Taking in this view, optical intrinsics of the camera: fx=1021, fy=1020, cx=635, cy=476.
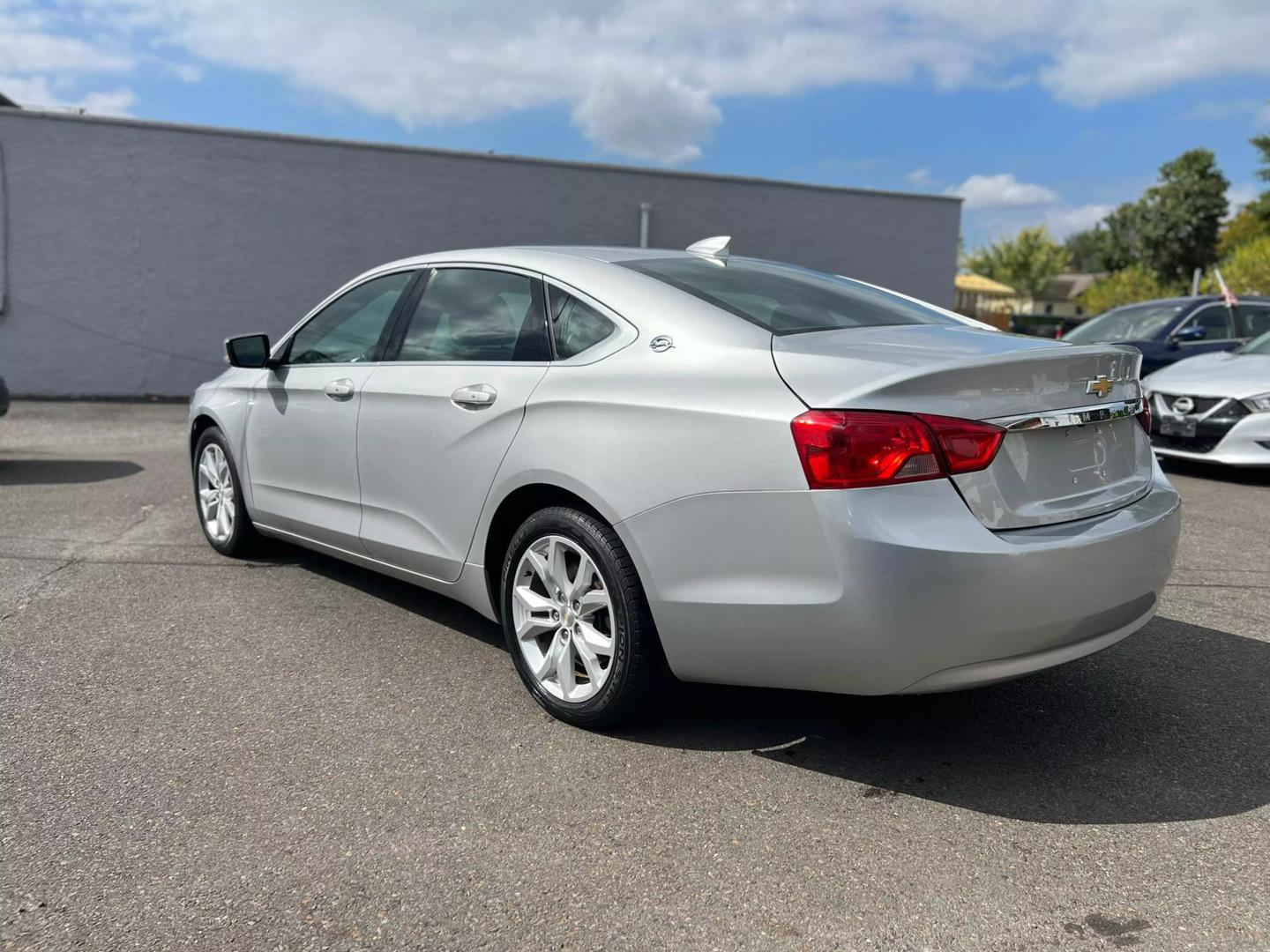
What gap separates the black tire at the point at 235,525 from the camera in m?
5.18

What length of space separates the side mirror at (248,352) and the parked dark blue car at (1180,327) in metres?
7.94

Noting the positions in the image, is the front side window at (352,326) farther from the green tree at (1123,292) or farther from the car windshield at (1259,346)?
the green tree at (1123,292)

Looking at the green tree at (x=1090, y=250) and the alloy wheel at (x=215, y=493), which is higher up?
the green tree at (x=1090, y=250)

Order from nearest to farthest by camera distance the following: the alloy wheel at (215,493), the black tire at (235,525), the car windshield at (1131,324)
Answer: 1. the black tire at (235,525)
2. the alloy wheel at (215,493)
3. the car windshield at (1131,324)

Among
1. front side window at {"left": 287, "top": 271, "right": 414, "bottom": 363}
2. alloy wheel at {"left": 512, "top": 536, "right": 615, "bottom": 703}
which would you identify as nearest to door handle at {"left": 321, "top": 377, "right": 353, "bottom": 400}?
front side window at {"left": 287, "top": 271, "right": 414, "bottom": 363}

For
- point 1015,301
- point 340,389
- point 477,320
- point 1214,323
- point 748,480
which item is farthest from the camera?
point 1015,301

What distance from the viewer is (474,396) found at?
3561 millimetres

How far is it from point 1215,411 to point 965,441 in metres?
6.29

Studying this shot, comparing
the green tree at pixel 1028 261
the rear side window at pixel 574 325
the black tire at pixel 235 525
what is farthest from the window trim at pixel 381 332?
the green tree at pixel 1028 261

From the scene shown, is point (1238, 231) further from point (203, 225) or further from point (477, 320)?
point (477, 320)

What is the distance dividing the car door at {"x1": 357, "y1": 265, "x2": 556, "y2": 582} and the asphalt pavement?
1.69 ft

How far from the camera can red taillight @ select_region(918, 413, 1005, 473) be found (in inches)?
102

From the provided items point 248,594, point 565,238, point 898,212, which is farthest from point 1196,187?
point 248,594

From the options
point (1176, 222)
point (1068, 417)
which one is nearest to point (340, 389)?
point (1068, 417)
